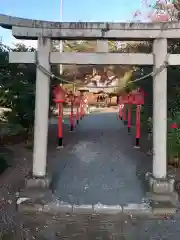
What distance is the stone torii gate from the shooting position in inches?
242

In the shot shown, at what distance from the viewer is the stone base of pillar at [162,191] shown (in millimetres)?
5906

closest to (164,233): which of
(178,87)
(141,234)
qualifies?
(141,234)

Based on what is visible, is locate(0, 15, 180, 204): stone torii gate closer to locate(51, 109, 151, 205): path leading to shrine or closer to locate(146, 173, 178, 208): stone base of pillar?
locate(146, 173, 178, 208): stone base of pillar

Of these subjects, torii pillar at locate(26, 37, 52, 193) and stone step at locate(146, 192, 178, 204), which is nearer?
stone step at locate(146, 192, 178, 204)

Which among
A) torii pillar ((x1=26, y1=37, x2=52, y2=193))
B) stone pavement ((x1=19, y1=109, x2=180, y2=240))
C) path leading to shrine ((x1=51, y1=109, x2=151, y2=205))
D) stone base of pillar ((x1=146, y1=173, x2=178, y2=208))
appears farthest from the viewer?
torii pillar ((x1=26, y1=37, x2=52, y2=193))

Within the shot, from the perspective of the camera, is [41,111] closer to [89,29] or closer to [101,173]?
[89,29]

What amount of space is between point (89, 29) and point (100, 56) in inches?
22.0

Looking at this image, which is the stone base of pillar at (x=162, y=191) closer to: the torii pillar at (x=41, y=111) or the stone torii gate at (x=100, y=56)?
the stone torii gate at (x=100, y=56)

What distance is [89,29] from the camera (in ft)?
20.3

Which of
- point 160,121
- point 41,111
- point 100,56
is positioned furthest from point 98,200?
point 100,56

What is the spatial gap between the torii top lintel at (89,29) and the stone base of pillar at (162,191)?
273 centimetres

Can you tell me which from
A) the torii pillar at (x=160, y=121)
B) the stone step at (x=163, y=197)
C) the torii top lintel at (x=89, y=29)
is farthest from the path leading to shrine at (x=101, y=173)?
the torii top lintel at (x=89, y=29)

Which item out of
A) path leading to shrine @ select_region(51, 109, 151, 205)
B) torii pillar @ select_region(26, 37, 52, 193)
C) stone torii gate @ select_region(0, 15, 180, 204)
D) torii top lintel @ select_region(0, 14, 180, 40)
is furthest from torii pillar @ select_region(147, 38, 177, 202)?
torii pillar @ select_region(26, 37, 52, 193)

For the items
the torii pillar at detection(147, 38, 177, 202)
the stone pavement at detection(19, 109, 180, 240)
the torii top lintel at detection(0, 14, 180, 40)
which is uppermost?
the torii top lintel at detection(0, 14, 180, 40)
